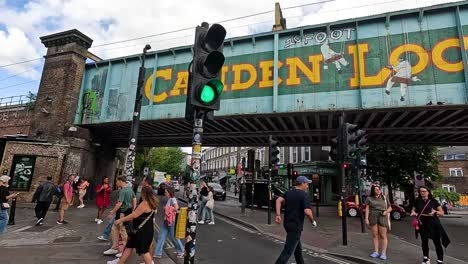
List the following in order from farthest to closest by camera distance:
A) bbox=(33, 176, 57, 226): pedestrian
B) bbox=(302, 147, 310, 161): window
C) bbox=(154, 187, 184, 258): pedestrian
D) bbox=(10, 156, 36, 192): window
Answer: bbox=(302, 147, 310, 161): window
bbox=(10, 156, 36, 192): window
bbox=(33, 176, 57, 226): pedestrian
bbox=(154, 187, 184, 258): pedestrian

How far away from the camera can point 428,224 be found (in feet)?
21.1

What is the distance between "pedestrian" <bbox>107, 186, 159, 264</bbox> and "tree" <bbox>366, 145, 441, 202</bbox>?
21793 millimetres

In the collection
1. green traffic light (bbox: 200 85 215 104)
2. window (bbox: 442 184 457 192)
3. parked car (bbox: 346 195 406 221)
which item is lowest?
parked car (bbox: 346 195 406 221)

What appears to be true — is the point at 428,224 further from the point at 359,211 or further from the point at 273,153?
the point at 359,211

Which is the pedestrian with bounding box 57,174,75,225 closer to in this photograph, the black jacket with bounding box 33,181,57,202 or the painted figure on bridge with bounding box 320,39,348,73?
the black jacket with bounding box 33,181,57,202

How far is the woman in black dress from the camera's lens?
463cm

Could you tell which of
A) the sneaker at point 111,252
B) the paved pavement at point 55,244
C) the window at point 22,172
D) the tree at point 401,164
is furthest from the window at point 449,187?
the window at point 22,172

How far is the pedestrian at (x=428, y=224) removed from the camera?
6.27 meters

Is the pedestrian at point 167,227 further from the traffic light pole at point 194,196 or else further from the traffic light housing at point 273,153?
the traffic light housing at point 273,153

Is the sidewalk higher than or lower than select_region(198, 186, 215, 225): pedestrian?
lower

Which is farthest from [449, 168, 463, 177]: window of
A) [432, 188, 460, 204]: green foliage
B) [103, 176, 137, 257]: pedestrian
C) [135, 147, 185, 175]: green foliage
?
[103, 176, 137, 257]: pedestrian

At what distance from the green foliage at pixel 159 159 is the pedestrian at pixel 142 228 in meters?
42.8

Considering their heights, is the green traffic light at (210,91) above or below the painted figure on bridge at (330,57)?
below

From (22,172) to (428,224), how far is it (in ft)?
63.9
